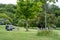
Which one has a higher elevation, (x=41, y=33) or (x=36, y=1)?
(x=36, y=1)

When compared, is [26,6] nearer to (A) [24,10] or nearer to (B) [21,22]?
(A) [24,10]

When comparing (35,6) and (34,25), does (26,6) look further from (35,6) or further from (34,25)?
(34,25)

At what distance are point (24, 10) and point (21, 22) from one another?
23.1 m

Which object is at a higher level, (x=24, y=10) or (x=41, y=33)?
(x=24, y=10)

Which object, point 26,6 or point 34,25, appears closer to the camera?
point 26,6

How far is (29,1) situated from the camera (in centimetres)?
3067

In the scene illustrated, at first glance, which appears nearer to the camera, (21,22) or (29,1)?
(29,1)

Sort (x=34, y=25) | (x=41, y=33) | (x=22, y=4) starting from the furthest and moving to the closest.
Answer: (x=34, y=25)
(x=22, y=4)
(x=41, y=33)

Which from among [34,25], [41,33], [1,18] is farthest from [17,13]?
[34,25]

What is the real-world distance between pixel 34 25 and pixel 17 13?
916 inches

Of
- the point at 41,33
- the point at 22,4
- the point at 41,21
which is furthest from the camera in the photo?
the point at 41,21

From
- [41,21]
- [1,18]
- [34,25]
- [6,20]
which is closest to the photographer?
[1,18]

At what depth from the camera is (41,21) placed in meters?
51.0

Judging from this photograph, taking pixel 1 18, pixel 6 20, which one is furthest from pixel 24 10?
pixel 6 20
